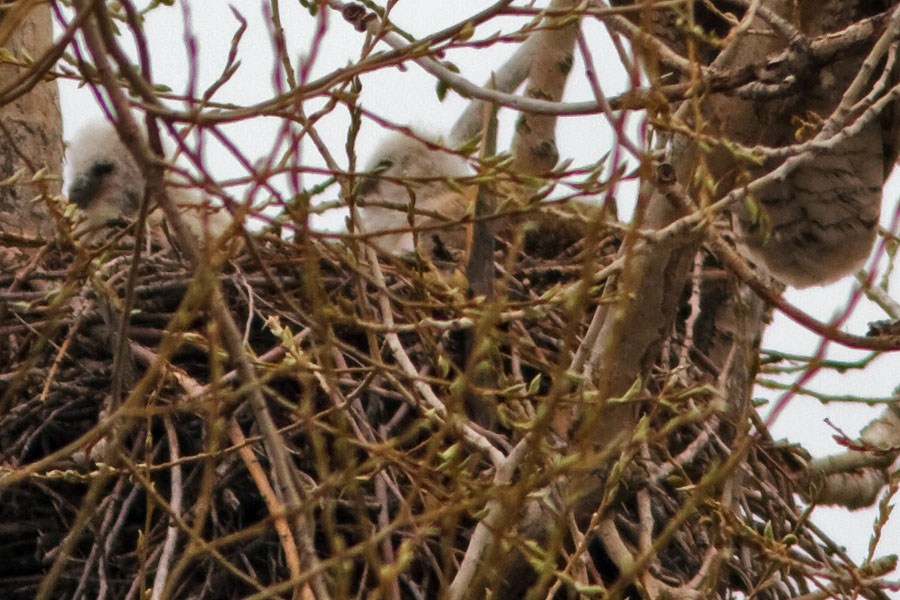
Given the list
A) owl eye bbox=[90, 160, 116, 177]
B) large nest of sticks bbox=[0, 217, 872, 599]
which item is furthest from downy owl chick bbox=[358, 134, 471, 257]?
owl eye bbox=[90, 160, 116, 177]

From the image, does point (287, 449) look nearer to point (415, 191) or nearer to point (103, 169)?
point (415, 191)

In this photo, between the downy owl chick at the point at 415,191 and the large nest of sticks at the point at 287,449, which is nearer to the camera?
the large nest of sticks at the point at 287,449

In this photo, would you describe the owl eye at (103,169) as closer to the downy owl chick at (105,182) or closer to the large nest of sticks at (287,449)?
the downy owl chick at (105,182)

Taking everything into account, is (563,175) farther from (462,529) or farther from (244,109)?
(462,529)

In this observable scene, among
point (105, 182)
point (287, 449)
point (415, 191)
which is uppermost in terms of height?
Result: point (415, 191)

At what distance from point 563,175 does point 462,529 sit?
1.01m

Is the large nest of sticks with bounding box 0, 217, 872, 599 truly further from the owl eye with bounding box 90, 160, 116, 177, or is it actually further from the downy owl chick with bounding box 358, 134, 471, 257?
→ the owl eye with bounding box 90, 160, 116, 177

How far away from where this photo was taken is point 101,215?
11.3 ft

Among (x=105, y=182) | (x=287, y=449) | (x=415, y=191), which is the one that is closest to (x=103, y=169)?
(x=105, y=182)

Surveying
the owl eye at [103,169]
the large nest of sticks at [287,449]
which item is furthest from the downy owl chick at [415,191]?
the owl eye at [103,169]

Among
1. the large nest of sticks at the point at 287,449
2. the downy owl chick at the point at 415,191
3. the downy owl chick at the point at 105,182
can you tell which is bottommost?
the large nest of sticks at the point at 287,449

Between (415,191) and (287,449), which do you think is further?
(415,191)

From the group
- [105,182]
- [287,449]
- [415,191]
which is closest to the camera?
[287,449]

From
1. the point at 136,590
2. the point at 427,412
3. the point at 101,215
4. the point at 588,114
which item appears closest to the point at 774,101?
the point at 588,114
